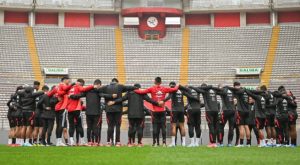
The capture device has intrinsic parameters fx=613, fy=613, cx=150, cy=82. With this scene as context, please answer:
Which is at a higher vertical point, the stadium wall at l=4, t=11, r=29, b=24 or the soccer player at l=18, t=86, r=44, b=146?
the stadium wall at l=4, t=11, r=29, b=24

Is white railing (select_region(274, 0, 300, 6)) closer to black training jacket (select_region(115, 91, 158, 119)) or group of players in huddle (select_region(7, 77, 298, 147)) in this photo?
group of players in huddle (select_region(7, 77, 298, 147))

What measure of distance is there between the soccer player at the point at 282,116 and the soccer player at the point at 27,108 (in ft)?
26.4

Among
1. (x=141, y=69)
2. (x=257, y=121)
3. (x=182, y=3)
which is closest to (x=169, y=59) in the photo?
(x=141, y=69)

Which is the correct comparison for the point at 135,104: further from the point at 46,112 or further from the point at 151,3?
the point at 151,3

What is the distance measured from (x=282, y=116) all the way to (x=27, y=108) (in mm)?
8658

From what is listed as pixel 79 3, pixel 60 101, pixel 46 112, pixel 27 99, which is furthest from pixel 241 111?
pixel 79 3

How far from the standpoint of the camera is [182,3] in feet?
164

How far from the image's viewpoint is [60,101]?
1953 cm

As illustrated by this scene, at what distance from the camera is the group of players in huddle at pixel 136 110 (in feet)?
63.0

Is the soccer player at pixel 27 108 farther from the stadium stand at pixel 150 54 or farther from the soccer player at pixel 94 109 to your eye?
the stadium stand at pixel 150 54

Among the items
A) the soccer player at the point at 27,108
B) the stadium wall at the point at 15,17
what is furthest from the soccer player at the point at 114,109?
the stadium wall at the point at 15,17

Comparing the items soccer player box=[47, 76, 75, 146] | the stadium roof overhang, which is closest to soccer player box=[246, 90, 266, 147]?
soccer player box=[47, 76, 75, 146]

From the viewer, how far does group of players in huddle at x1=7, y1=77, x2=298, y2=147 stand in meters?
19.2

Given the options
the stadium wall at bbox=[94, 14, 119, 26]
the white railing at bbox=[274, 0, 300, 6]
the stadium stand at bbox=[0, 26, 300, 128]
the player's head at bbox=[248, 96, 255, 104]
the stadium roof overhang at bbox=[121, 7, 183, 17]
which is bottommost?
the player's head at bbox=[248, 96, 255, 104]
